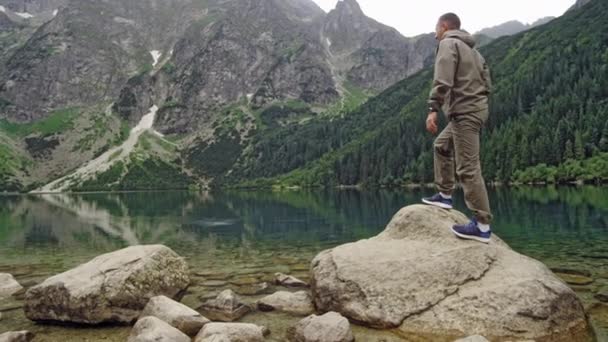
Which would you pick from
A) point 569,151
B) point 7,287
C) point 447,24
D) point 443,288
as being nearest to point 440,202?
point 443,288

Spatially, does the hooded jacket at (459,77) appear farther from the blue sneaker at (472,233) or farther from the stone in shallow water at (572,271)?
the stone in shallow water at (572,271)

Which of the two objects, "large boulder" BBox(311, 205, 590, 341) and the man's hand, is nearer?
"large boulder" BBox(311, 205, 590, 341)

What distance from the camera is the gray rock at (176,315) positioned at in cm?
1102

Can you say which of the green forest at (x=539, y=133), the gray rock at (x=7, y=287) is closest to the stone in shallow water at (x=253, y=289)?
the gray rock at (x=7, y=287)

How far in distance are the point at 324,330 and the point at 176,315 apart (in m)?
4.02

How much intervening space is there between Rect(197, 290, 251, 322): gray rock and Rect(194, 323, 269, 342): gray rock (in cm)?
211

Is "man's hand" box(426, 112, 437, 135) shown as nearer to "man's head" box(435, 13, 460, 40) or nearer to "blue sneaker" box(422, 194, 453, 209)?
"man's head" box(435, 13, 460, 40)

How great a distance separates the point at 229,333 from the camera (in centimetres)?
978

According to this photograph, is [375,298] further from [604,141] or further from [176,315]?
[604,141]

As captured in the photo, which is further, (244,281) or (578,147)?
(578,147)

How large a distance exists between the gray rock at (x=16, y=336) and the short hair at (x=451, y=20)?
13.5 metres

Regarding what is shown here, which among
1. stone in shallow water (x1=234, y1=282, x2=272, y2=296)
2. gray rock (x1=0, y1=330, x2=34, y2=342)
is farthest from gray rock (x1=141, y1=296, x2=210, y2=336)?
stone in shallow water (x1=234, y1=282, x2=272, y2=296)

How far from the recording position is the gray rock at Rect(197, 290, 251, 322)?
489 inches

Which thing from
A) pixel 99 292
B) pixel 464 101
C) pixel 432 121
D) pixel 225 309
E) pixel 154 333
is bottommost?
pixel 225 309
